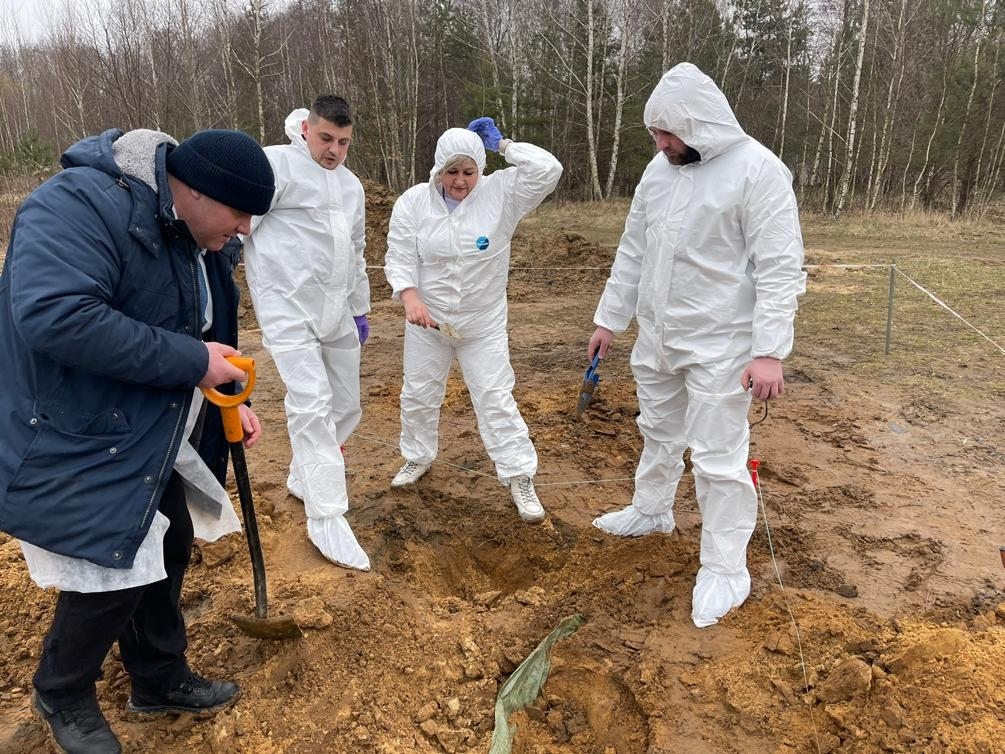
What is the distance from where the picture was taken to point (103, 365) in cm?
170

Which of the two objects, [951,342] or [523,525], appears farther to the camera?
[951,342]

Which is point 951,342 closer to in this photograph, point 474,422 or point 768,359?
point 474,422

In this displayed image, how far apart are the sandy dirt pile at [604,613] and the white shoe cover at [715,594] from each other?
0.06m

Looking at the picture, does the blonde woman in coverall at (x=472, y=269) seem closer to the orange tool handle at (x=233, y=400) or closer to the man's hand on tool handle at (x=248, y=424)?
the man's hand on tool handle at (x=248, y=424)

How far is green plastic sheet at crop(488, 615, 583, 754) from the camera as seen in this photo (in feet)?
7.84

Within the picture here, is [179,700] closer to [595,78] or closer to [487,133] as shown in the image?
[487,133]

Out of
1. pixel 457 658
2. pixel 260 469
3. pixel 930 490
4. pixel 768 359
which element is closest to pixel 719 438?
pixel 768 359

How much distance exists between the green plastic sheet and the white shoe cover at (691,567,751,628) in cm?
60

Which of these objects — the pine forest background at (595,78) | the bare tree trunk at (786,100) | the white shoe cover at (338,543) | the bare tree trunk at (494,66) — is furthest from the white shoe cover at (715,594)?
the bare tree trunk at (786,100)

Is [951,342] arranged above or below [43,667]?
below

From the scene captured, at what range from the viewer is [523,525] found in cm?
391

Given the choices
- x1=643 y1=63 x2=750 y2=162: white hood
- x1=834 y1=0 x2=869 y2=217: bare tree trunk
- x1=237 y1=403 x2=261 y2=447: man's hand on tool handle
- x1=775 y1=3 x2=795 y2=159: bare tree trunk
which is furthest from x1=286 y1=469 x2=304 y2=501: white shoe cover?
x1=775 y1=3 x2=795 y2=159: bare tree trunk

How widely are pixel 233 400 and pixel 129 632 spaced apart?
2.70 ft

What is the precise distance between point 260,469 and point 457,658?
2.33 meters
